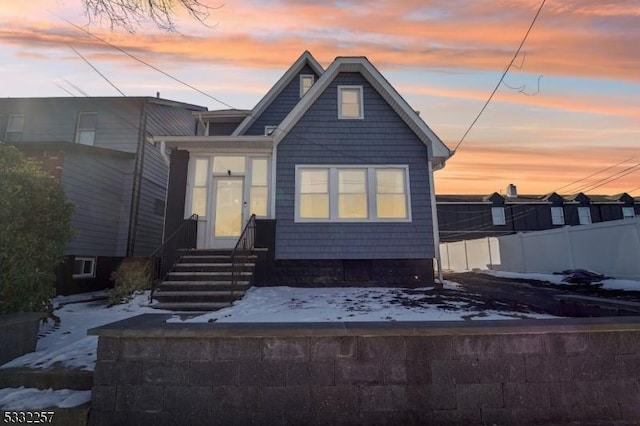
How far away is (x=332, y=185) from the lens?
9930 millimetres

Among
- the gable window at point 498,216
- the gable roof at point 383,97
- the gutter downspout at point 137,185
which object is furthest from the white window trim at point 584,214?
the gutter downspout at point 137,185

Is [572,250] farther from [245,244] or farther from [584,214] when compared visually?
[584,214]

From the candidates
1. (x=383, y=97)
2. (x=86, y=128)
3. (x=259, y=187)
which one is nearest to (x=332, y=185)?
(x=259, y=187)

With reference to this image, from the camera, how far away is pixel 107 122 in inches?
546

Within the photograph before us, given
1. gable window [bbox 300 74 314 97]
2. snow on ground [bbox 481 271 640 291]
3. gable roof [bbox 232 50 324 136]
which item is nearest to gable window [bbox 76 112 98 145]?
gable roof [bbox 232 50 324 136]

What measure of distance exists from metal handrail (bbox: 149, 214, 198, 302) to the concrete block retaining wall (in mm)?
4944

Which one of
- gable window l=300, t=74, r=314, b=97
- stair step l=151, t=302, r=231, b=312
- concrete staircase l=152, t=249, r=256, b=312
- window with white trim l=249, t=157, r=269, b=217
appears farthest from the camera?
gable window l=300, t=74, r=314, b=97

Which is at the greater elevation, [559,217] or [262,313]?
[559,217]

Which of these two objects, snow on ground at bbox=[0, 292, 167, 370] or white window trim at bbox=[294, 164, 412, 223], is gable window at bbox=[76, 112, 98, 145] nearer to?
snow on ground at bbox=[0, 292, 167, 370]

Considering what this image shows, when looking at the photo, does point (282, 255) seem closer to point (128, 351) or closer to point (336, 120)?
point (336, 120)

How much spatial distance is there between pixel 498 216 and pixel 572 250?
20.2 metres

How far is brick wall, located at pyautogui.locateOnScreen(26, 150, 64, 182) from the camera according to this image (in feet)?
33.3

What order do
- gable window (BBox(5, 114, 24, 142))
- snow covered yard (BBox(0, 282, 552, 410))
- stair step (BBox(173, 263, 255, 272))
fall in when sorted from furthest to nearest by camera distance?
1. gable window (BBox(5, 114, 24, 142))
2. stair step (BBox(173, 263, 255, 272))
3. snow covered yard (BBox(0, 282, 552, 410))

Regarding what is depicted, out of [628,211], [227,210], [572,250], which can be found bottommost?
[572,250]
